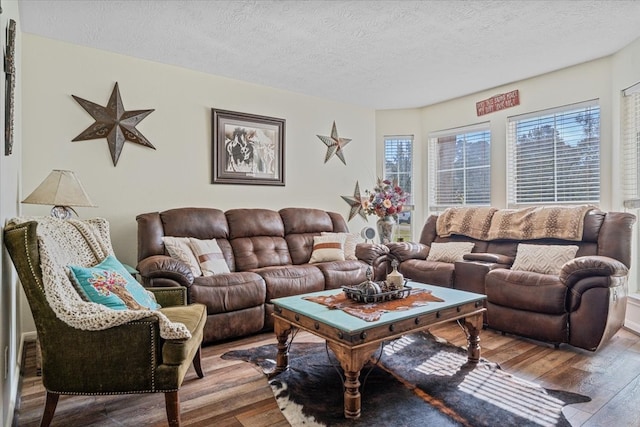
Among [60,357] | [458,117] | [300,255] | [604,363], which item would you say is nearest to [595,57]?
[458,117]

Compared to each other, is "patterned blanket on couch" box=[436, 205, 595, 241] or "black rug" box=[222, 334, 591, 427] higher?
"patterned blanket on couch" box=[436, 205, 595, 241]

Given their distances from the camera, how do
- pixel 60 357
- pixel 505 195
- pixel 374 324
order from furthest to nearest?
1. pixel 505 195
2. pixel 374 324
3. pixel 60 357

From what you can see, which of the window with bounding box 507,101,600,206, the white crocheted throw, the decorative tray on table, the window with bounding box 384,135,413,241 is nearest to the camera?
the white crocheted throw

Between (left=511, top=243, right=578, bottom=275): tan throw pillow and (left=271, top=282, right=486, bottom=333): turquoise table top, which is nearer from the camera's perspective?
(left=271, top=282, right=486, bottom=333): turquoise table top

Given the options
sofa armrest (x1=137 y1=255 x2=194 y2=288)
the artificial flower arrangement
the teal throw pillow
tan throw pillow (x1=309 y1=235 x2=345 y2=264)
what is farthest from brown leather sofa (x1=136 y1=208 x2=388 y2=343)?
the artificial flower arrangement

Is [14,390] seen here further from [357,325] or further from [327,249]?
[327,249]

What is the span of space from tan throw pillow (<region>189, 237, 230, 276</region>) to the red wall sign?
144 inches

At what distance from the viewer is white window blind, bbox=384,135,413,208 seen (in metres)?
5.54

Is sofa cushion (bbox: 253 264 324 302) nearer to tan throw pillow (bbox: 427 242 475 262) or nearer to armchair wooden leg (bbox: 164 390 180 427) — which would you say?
tan throw pillow (bbox: 427 242 475 262)

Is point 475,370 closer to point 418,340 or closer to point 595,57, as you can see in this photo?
point 418,340

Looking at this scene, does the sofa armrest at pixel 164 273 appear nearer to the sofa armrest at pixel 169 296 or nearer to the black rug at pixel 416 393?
the sofa armrest at pixel 169 296

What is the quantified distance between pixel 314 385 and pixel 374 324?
2.12 feet

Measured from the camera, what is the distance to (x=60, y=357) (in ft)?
5.45

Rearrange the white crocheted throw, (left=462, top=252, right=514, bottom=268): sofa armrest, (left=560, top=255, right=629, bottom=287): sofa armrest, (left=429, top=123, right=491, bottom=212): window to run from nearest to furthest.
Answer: the white crocheted throw, (left=560, top=255, right=629, bottom=287): sofa armrest, (left=462, top=252, right=514, bottom=268): sofa armrest, (left=429, top=123, right=491, bottom=212): window
